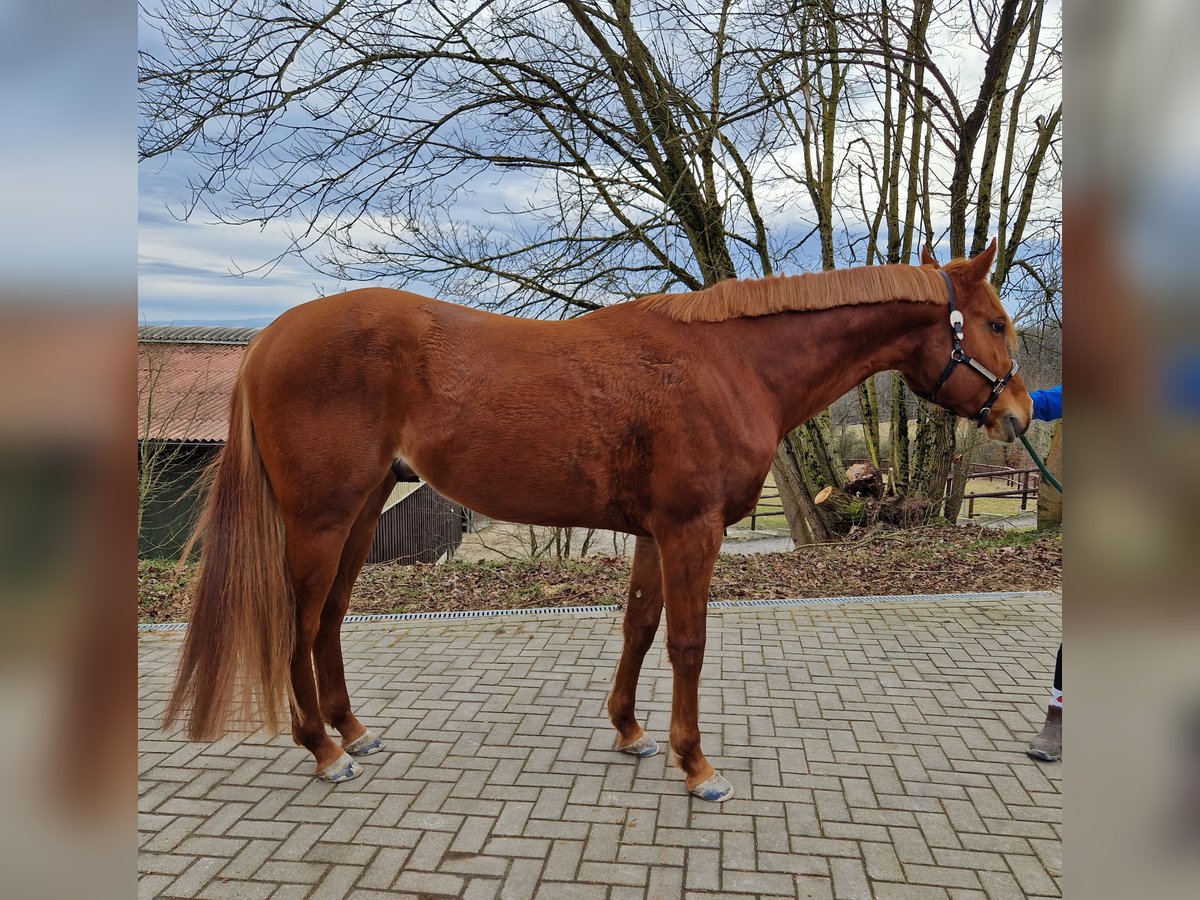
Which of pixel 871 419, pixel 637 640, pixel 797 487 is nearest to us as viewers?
pixel 637 640

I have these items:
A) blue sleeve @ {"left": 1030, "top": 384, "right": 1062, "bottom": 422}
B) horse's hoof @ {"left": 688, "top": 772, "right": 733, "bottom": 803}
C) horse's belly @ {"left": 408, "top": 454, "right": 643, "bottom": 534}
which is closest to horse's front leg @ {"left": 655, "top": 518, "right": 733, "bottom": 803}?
horse's hoof @ {"left": 688, "top": 772, "right": 733, "bottom": 803}

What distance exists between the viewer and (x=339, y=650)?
325cm

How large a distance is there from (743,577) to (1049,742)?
3261 millimetres

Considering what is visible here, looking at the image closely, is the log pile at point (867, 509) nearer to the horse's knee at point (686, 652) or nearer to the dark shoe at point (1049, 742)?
the dark shoe at point (1049, 742)

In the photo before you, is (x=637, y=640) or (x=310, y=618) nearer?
(x=310, y=618)

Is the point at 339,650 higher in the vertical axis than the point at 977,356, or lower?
lower

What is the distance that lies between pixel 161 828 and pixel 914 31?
26.7 ft

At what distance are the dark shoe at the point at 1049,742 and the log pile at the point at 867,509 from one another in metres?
Result: 4.61

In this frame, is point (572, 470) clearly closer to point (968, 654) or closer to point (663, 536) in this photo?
point (663, 536)

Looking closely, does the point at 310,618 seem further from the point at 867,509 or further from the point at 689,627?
the point at 867,509

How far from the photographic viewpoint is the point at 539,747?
10.8 feet

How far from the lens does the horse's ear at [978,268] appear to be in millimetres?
2861

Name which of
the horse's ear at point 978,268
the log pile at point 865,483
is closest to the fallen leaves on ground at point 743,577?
the log pile at point 865,483

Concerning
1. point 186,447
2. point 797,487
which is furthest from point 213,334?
point 797,487
